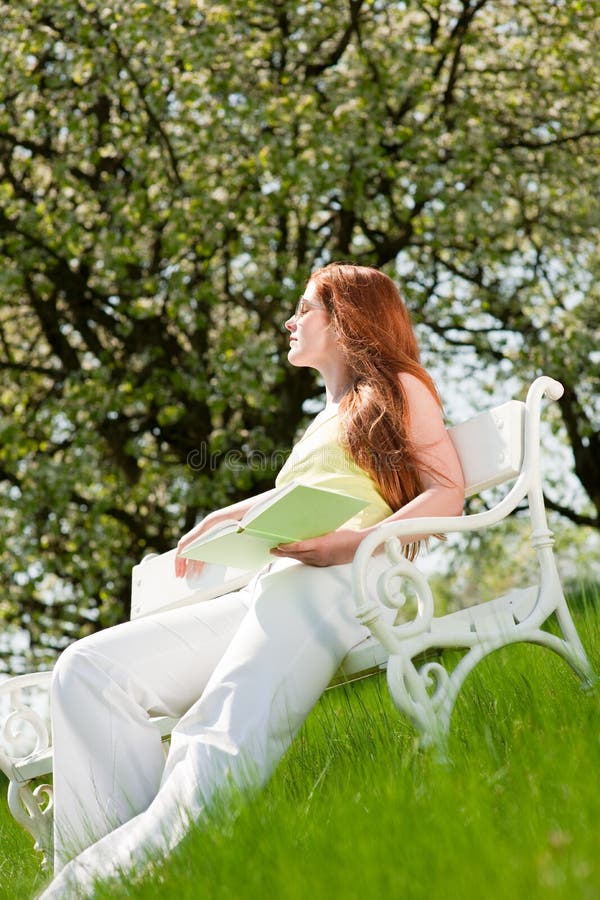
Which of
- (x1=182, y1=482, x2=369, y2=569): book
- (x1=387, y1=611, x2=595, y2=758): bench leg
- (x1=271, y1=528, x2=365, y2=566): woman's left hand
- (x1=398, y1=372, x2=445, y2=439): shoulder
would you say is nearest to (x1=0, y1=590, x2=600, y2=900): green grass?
(x1=387, y1=611, x2=595, y2=758): bench leg

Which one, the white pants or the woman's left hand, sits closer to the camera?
the white pants

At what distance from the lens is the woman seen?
270 cm

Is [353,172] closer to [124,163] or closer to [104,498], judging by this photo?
[124,163]

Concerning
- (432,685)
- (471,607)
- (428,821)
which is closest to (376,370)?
(471,607)

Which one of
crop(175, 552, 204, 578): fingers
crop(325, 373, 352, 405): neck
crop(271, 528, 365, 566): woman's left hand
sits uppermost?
crop(325, 373, 352, 405): neck

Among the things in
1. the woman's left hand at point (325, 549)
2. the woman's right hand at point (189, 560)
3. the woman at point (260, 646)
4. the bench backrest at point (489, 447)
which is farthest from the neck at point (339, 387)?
the woman's left hand at point (325, 549)

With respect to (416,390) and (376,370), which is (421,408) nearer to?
(416,390)

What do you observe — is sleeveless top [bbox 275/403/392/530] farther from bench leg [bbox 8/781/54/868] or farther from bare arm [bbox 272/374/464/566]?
bench leg [bbox 8/781/54/868]

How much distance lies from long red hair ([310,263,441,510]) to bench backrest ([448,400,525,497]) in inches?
7.0

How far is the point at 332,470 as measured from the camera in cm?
342

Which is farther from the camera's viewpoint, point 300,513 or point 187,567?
point 187,567

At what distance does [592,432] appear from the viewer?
997 cm

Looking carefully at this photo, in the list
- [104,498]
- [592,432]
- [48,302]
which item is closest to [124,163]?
[48,302]

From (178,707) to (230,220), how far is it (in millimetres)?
6449
